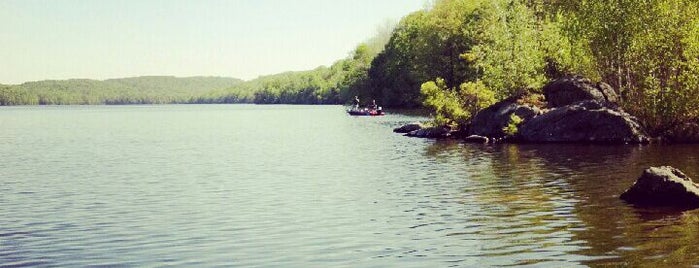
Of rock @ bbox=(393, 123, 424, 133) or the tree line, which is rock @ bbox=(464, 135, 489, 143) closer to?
the tree line

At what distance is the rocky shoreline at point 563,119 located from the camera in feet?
177

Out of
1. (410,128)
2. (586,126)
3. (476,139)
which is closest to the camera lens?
(586,126)

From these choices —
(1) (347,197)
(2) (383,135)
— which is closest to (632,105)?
(2) (383,135)

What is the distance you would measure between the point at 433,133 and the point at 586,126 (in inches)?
686

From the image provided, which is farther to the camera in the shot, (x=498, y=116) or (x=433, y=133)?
(x=433, y=133)

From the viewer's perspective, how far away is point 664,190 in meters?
24.3

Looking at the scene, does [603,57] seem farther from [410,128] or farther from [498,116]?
[410,128]

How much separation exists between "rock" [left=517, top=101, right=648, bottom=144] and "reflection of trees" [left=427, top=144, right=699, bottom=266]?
9.34 metres

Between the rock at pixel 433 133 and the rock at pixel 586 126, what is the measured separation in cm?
1092

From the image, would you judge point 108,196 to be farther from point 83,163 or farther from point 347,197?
point 83,163

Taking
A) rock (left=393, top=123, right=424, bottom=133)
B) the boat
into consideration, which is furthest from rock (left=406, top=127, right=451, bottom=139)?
the boat

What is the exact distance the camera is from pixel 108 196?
30578 millimetres

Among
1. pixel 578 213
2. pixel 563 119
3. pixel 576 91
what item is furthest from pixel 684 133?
pixel 578 213

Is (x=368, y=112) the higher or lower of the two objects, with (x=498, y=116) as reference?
lower
